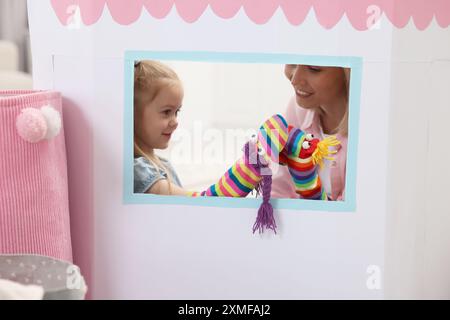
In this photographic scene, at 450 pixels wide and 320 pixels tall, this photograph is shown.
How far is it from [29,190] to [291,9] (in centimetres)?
63

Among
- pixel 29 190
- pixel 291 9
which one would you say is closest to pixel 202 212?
pixel 29 190

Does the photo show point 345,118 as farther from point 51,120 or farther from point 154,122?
point 51,120

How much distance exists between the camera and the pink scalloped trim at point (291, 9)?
1.14 metres

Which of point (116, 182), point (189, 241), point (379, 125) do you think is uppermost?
point (379, 125)

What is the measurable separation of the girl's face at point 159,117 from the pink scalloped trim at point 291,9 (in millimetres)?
160

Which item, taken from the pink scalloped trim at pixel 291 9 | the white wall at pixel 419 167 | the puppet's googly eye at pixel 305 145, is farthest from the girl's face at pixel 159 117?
the white wall at pixel 419 167

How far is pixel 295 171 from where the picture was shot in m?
1.19

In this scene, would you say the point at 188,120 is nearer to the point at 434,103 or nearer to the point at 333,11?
the point at 333,11

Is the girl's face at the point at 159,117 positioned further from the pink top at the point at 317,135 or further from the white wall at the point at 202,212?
the pink top at the point at 317,135

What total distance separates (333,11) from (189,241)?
56 centimetres

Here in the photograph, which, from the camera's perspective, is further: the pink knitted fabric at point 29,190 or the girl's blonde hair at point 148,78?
the girl's blonde hair at point 148,78

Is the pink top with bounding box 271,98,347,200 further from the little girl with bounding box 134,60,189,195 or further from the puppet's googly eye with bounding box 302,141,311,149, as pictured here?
the little girl with bounding box 134,60,189,195

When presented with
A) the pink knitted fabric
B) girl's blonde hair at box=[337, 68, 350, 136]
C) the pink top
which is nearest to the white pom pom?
the pink knitted fabric
